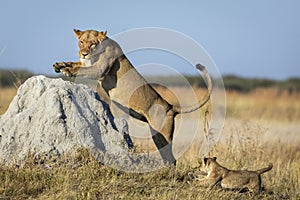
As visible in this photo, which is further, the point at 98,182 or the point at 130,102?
the point at 130,102

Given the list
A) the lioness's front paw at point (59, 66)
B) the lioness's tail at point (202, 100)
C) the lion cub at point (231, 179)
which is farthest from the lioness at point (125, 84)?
the lion cub at point (231, 179)

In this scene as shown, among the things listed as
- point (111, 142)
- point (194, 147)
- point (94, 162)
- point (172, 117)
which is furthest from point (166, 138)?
point (194, 147)

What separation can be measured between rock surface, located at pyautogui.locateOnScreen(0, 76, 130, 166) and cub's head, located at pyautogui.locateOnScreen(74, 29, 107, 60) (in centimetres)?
41

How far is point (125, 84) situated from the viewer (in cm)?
833

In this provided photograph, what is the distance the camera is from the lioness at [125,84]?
8094 millimetres

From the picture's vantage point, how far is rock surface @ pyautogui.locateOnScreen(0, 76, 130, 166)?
7.34 metres

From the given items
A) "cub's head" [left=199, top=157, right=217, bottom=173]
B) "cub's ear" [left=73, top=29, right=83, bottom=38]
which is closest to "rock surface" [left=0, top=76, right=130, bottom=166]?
"cub's ear" [left=73, top=29, right=83, bottom=38]

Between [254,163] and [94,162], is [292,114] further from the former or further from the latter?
[94,162]

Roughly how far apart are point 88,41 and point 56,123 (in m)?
1.24

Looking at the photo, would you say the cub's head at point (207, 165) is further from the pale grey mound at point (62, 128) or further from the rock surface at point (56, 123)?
the rock surface at point (56, 123)

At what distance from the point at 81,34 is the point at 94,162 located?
76.4 inches

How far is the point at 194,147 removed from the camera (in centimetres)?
1098

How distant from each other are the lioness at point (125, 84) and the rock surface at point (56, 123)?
1.23 feet

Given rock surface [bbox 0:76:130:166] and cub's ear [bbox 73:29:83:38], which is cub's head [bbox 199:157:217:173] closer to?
rock surface [bbox 0:76:130:166]
